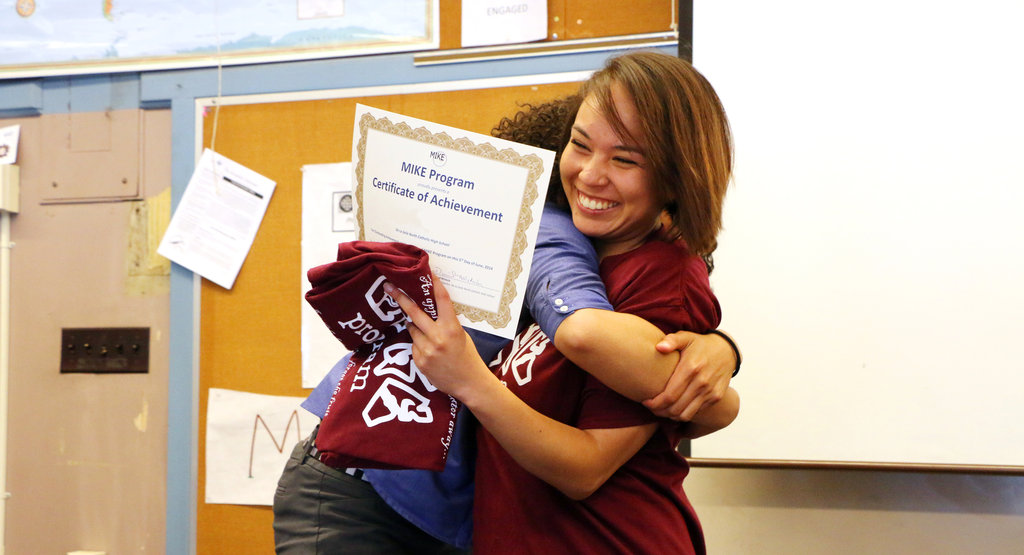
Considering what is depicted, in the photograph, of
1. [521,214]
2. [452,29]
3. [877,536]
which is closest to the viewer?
[521,214]

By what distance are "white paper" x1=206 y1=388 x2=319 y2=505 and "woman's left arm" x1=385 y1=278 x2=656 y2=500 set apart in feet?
3.21

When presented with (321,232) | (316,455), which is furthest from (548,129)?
(321,232)

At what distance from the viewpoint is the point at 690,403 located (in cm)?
→ 79

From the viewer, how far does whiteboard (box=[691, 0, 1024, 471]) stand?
4.47 feet

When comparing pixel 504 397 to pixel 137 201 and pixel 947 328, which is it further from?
pixel 137 201

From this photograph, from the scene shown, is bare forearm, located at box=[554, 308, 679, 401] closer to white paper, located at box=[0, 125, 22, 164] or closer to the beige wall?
the beige wall

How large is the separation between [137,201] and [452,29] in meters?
0.82

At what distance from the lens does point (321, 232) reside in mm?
1676

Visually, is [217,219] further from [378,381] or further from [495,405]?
[495,405]

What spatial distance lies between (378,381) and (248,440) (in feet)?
3.28

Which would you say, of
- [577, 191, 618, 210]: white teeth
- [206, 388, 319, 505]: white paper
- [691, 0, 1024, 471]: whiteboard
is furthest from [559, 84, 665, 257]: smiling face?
[206, 388, 319, 505]: white paper

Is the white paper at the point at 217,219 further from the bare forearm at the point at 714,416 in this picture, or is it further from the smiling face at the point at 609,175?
the bare forearm at the point at 714,416

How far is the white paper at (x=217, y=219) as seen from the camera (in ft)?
5.60

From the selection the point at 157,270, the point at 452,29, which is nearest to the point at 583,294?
the point at 452,29
